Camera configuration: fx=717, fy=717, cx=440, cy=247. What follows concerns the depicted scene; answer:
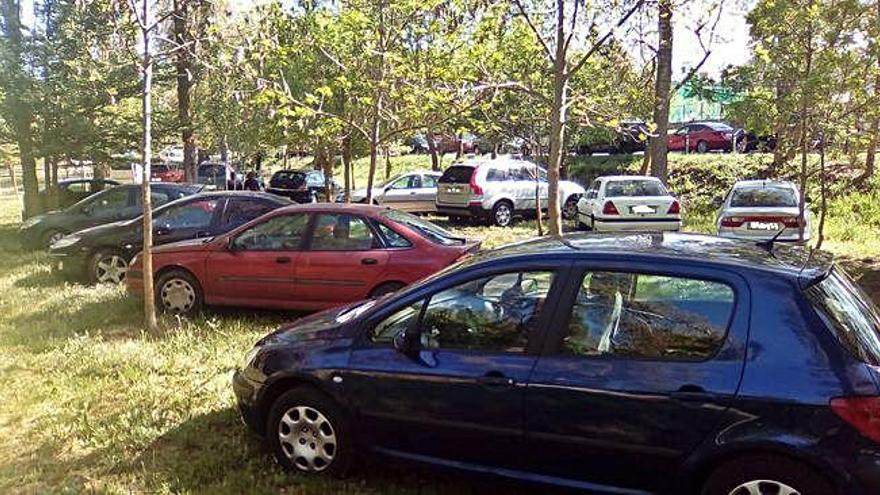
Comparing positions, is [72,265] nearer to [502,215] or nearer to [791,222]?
[502,215]

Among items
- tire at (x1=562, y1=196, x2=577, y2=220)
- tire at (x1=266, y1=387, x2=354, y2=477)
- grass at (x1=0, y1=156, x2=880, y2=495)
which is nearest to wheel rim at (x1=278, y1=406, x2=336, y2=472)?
tire at (x1=266, y1=387, x2=354, y2=477)

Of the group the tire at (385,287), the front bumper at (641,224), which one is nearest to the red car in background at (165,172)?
the front bumper at (641,224)

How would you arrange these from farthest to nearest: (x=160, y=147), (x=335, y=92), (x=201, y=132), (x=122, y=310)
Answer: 1. (x=201, y=132)
2. (x=160, y=147)
3. (x=335, y=92)
4. (x=122, y=310)

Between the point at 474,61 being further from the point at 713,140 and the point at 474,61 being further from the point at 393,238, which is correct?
the point at 713,140

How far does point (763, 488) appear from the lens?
3.18m

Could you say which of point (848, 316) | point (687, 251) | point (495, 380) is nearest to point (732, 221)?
point (687, 251)

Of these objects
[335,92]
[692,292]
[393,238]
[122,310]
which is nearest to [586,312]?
[692,292]

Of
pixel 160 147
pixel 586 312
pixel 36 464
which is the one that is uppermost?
pixel 160 147

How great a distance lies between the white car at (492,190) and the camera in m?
18.1

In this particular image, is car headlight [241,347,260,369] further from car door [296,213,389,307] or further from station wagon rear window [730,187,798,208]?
station wagon rear window [730,187,798,208]

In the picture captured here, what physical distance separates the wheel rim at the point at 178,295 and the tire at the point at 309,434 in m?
4.40

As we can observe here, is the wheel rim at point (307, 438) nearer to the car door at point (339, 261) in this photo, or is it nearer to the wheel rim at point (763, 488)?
the wheel rim at point (763, 488)

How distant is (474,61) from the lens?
30.1 feet

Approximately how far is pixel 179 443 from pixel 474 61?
607 centimetres
